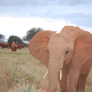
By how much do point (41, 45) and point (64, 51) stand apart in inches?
41.8

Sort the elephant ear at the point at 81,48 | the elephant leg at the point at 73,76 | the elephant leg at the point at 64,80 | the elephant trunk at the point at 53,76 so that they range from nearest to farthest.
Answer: the elephant trunk at the point at 53,76 → the elephant ear at the point at 81,48 → the elephant leg at the point at 73,76 → the elephant leg at the point at 64,80

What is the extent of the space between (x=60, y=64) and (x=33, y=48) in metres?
1.43

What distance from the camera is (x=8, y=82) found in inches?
211

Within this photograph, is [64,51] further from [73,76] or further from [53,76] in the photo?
[73,76]

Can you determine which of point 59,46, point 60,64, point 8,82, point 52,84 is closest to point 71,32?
point 59,46

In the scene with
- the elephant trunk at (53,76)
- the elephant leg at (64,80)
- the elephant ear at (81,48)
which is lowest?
the elephant leg at (64,80)

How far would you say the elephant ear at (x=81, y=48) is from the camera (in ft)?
13.5

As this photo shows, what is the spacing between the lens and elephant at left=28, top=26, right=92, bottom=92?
3.48 meters

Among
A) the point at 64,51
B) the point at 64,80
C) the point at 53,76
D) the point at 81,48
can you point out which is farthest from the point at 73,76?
the point at 53,76

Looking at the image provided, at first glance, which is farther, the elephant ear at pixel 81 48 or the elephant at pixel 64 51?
the elephant ear at pixel 81 48

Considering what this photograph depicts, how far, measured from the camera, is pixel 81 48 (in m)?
4.14

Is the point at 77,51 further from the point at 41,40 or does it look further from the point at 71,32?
the point at 41,40

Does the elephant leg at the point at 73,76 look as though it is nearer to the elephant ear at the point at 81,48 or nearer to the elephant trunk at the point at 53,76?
the elephant ear at the point at 81,48

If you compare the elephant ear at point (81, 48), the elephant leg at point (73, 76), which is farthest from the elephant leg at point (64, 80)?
the elephant ear at point (81, 48)
